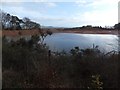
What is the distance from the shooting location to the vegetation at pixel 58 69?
763 cm

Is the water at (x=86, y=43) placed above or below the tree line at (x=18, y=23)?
below

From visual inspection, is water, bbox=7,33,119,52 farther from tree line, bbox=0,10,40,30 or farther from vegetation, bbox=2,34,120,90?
tree line, bbox=0,10,40,30

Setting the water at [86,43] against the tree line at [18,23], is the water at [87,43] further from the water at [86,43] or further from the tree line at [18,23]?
the tree line at [18,23]

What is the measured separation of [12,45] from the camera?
10.4 m

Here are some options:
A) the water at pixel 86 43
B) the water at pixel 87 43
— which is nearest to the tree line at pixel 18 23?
the water at pixel 86 43

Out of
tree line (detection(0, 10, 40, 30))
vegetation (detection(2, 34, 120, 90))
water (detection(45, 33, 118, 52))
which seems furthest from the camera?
tree line (detection(0, 10, 40, 30))

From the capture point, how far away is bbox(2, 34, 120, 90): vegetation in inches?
301

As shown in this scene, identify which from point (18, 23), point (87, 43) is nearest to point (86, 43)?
point (87, 43)

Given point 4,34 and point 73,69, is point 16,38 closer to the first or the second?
point 4,34

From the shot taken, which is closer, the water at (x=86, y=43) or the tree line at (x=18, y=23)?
the water at (x=86, y=43)

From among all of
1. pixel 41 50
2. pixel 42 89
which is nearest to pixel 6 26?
pixel 41 50

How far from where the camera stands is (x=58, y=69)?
8336 millimetres

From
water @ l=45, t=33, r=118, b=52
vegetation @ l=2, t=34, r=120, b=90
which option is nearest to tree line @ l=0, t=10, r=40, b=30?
water @ l=45, t=33, r=118, b=52

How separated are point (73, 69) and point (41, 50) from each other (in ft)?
6.01
